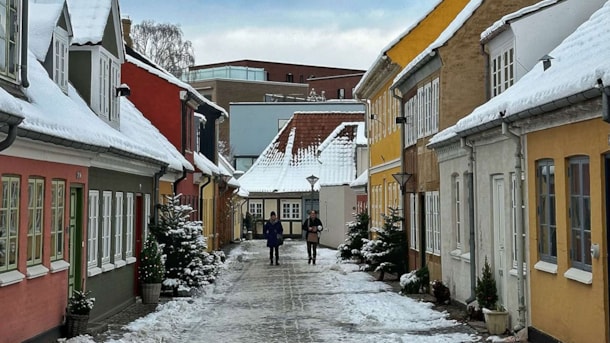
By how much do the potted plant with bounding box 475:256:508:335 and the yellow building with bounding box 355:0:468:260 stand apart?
32.4 ft

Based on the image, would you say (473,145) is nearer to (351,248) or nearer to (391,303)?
(391,303)

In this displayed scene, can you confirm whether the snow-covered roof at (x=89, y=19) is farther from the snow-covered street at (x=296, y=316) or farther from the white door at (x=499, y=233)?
the white door at (x=499, y=233)

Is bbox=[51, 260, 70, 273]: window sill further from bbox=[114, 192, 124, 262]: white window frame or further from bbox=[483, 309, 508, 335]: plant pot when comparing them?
bbox=[483, 309, 508, 335]: plant pot

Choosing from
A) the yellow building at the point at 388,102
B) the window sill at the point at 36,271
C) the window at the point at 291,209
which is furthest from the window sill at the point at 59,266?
the window at the point at 291,209

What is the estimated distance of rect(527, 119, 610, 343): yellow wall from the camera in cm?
974

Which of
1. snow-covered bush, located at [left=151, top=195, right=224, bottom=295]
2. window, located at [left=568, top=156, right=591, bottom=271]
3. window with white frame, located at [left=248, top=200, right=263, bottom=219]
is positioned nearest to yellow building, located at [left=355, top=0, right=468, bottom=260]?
snow-covered bush, located at [left=151, top=195, right=224, bottom=295]

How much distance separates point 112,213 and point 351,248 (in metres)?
15.2

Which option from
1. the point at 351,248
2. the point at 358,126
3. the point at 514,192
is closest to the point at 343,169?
the point at 358,126

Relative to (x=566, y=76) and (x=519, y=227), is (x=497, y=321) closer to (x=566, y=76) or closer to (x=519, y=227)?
(x=519, y=227)

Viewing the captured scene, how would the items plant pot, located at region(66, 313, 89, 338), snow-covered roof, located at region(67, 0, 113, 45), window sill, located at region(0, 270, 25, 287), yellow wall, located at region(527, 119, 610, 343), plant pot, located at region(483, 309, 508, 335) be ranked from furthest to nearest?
1. snow-covered roof, located at region(67, 0, 113, 45)
2. plant pot, located at region(483, 309, 508, 335)
3. plant pot, located at region(66, 313, 89, 338)
4. window sill, located at region(0, 270, 25, 287)
5. yellow wall, located at region(527, 119, 610, 343)

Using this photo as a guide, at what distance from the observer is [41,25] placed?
47.6 feet

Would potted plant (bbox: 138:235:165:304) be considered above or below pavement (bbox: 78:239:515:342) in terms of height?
above

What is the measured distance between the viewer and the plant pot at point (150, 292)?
18.6 metres

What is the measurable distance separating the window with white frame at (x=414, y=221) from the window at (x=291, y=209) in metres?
32.1
